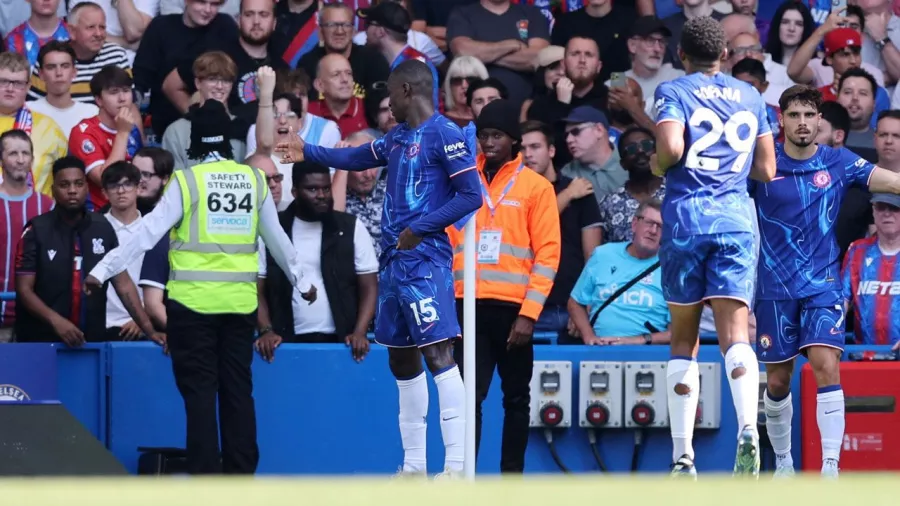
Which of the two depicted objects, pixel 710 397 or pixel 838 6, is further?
pixel 838 6

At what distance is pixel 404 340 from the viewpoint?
26.8ft

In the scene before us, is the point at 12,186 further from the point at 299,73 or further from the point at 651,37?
the point at 651,37

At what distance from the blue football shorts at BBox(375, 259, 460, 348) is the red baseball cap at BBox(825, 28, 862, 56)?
5471mm

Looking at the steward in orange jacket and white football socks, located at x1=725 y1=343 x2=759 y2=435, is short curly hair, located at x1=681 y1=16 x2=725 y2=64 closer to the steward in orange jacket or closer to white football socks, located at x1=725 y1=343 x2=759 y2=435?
white football socks, located at x1=725 y1=343 x2=759 y2=435

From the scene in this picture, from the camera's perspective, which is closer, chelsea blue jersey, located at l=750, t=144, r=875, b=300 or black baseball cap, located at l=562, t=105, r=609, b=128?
chelsea blue jersey, located at l=750, t=144, r=875, b=300

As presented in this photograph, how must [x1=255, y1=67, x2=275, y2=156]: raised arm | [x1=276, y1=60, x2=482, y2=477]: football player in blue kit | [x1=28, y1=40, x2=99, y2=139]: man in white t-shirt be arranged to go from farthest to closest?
[x1=28, y1=40, x2=99, y2=139]: man in white t-shirt, [x1=255, y1=67, x2=275, y2=156]: raised arm, [x1=276, y1=60, x2=482, y2=477]: football player in blue kit

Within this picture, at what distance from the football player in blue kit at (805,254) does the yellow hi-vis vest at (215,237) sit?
2.84 meters

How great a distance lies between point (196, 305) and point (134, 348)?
1.40m

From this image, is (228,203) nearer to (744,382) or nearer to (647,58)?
(744,382)

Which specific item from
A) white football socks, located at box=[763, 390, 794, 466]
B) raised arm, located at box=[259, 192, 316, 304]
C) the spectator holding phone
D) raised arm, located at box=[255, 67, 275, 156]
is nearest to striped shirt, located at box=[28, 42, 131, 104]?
raised arm, located at box=[255, 67, 275, 156]

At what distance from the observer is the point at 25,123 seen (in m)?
11.6

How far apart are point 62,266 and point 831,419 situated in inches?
192

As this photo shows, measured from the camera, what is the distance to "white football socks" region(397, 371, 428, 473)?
827 cm

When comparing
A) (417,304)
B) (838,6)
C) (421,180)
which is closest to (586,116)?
(838,6)
